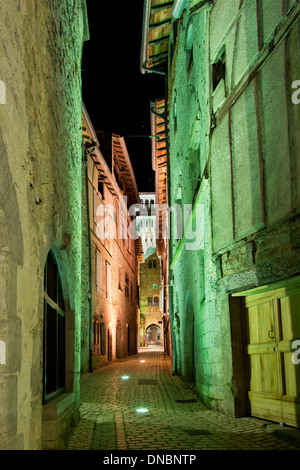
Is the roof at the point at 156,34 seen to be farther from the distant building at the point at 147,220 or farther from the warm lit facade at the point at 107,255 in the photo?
the distant building at the point at 147,220

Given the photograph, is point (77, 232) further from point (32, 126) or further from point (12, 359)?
point (12, 359)

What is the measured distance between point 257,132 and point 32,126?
2.99 metres

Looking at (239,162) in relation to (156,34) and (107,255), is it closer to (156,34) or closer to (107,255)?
(156,34)

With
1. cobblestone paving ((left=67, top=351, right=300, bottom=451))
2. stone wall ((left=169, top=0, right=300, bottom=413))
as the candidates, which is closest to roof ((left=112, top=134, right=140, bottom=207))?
stone wall ((left=169, top=0, right=300, bottom=413))

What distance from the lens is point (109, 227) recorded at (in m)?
19.0

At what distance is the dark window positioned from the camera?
698 centimetres

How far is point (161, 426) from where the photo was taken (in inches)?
228

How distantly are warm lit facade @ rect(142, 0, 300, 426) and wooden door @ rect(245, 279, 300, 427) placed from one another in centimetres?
1

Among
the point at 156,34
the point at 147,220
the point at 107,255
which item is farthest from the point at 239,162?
the point at 147,220

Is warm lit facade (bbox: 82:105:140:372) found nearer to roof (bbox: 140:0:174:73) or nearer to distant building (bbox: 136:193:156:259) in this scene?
roof (bbox: 140:0:174:73)

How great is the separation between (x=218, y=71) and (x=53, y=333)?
4.97 m
